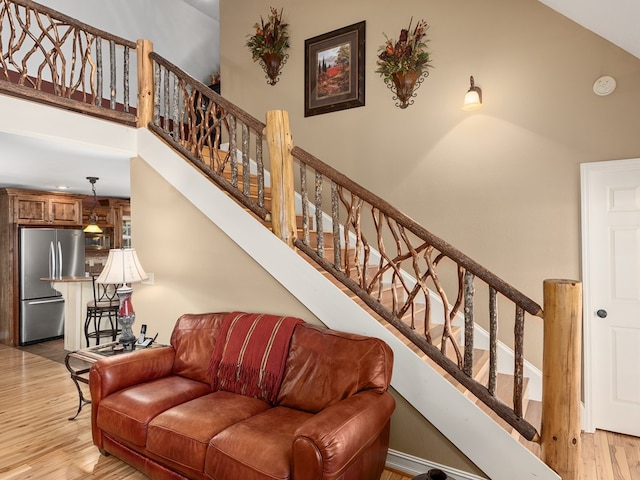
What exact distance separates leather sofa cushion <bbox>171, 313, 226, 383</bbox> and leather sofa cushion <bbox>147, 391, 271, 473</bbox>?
0.43m

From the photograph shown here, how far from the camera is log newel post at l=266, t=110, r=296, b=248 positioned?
2.86 m

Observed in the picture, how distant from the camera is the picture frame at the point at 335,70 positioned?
4059mm

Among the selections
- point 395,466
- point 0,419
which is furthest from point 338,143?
point 0,419

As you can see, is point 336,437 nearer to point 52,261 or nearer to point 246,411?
point 246,411

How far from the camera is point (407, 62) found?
362cm

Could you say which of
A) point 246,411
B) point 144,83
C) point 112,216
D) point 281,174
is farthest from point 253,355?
point 112,216

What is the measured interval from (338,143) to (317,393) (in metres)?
2.63

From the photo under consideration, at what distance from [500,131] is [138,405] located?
10.8 ft

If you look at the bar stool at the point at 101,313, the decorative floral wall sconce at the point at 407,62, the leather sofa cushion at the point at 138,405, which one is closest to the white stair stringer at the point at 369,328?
the leather sofa cushion at the point at 138,405

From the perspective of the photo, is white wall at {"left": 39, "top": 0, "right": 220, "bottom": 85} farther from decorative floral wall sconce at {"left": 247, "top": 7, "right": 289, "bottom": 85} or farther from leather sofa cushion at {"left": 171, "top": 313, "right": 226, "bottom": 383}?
→ leather sofa cushion at {"left": 171, "top": 313, "right": 226, "bottom": 383}

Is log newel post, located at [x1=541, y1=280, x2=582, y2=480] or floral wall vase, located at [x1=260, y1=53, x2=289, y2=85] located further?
floral wall vase, located at [x1=260, y1=53, x2=289, y2=85]

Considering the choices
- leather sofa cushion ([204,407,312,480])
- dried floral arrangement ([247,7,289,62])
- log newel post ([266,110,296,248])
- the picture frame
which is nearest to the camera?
leather sofa cushion ([204,407,312,480])

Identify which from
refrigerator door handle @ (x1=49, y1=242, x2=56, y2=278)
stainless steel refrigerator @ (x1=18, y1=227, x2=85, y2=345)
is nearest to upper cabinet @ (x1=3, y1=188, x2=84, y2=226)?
stainless steel refrigerator @ (x1=18, y1=227, x2=85, y2=345)

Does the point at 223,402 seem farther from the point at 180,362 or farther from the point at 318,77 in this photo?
the point at 318,77
